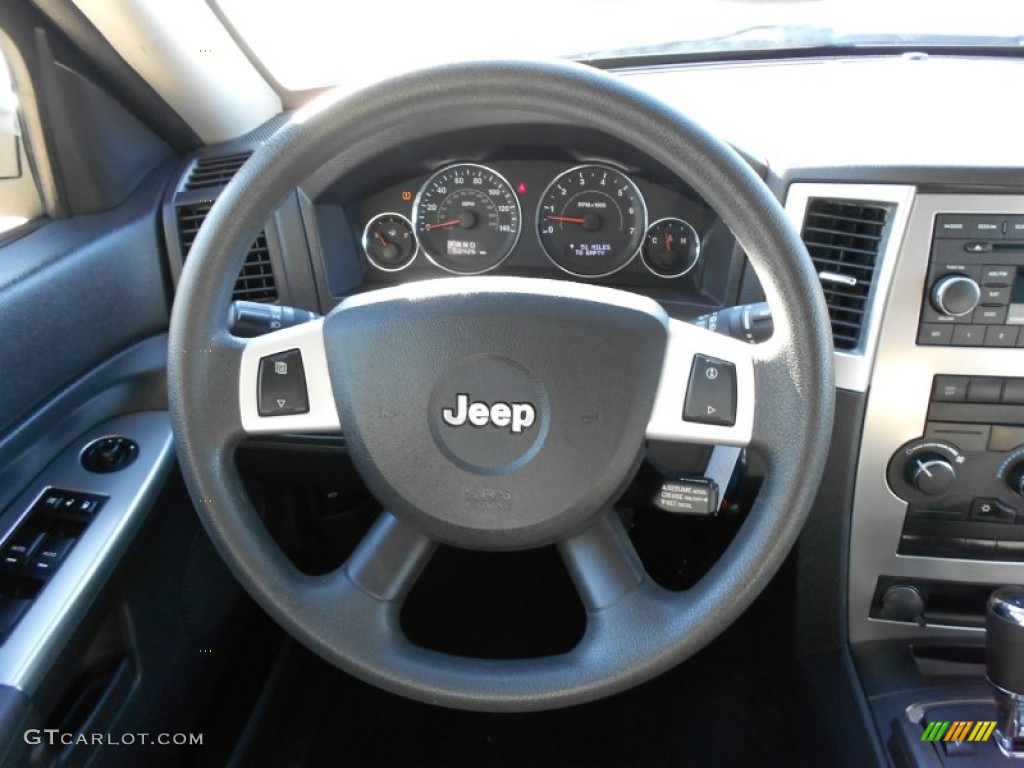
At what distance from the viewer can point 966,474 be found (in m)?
1.39

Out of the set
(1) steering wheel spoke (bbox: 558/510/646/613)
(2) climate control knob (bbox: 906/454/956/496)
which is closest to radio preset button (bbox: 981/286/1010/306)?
(2) climate control knob (bbox: 906/454/956/496)

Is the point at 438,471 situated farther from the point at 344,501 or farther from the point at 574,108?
the point at 344,501

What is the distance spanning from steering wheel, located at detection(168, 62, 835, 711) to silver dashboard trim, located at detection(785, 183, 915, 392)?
1.14 feet

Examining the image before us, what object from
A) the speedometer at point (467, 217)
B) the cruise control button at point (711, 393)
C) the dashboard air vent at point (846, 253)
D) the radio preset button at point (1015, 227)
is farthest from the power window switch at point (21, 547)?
the radio preset button at point (1015, 227)

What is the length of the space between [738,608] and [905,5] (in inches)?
51.8

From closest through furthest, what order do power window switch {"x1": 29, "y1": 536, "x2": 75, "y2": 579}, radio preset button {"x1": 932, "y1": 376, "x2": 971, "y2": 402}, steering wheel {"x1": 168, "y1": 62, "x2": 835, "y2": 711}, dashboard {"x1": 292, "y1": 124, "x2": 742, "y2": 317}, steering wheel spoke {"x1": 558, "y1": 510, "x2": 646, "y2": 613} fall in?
steering wheel {"x1": 168, "y1": 62, "x2": 835, "y2": 711}
steering wheel spoke {"x1": 558, "y1": 510, "x2": 646, "y2": 613}
power window switch {"x1": 29, "y1": 536, "x2": 75, "y2": 579}
radio preset button {"x1": 932, "y1": 376, "x2": 971, "y2": 402}
dashboard {"x1": 292, "y1": 124, "x2": 742, "y2": 317}

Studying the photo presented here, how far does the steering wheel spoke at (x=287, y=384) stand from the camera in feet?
3.47

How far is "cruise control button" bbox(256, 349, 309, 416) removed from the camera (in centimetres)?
106

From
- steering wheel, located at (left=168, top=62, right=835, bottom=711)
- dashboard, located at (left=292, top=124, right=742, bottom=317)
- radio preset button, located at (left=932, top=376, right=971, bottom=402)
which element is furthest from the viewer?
dashboard, located at (left=292, top=124, right=742, bottom=317)

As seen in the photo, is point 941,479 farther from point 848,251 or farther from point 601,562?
point 601,562

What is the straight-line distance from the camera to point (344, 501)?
1.81 m

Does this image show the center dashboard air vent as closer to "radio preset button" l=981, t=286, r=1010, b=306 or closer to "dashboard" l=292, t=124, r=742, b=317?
"dashboard" l=292, t=124, r=742, b=317

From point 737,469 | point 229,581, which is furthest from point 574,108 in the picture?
point 229,581

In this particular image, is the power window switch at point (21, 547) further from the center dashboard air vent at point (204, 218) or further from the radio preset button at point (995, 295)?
the radio preset button at point (995, 295)
